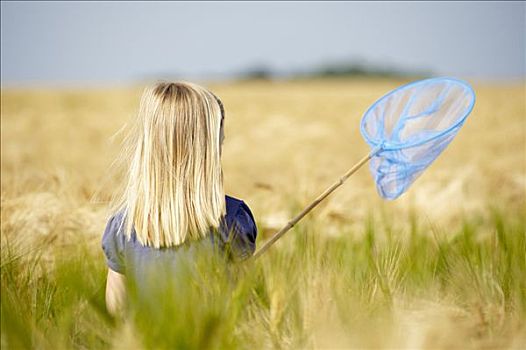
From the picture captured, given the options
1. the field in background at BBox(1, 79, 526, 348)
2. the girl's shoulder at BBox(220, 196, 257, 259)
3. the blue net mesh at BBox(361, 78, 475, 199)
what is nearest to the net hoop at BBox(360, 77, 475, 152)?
the blue net mesh at BBox(361, 78, 475, 199)

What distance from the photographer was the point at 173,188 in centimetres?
207

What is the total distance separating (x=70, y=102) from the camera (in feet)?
63.1

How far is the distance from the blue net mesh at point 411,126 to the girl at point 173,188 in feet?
2.23

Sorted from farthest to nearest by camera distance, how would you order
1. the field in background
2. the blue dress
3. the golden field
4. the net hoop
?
the golden field
the net hoop
the blue dress
the field in background

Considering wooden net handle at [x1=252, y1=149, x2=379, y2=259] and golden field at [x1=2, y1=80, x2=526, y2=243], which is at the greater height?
wooden net handle at [x1=252, y1=149, x2=379, y2=259]

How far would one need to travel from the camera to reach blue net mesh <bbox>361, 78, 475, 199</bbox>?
98.0 inches

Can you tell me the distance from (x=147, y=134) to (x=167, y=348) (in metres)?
0.75

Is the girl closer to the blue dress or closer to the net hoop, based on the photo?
the blue dress

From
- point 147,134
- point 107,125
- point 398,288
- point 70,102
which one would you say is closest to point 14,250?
point 147,134

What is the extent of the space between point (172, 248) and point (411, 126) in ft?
3.56

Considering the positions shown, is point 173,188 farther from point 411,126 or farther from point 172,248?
point 411,126

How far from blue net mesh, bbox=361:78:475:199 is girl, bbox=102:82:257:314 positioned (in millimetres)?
679

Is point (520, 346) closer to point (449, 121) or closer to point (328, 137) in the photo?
point (449, 121)

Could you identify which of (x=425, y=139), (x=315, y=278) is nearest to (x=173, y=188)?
(x=315, y=278)
